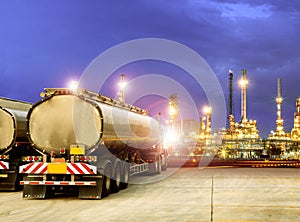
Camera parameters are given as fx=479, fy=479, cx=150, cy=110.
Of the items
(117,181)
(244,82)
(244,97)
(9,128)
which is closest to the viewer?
(117,181)

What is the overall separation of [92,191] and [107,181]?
43.1 inches

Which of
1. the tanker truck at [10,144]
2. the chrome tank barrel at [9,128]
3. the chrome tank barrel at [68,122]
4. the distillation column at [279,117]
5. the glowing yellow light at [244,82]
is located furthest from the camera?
the distillation column at [279,117]

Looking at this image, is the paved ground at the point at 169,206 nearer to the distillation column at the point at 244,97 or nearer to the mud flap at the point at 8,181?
the mud flap at the point at 8,181

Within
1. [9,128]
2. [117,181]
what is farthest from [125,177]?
[9,128]

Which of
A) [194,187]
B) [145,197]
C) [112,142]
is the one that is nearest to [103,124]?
[112,142]

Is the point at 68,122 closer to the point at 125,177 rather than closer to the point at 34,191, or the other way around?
the point at 34,191

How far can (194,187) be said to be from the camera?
20.8m

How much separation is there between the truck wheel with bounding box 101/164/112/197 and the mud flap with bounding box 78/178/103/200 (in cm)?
40

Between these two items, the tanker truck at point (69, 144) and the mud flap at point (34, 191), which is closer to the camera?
the tanker truck at point (69, 144)

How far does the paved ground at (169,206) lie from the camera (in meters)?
12.6

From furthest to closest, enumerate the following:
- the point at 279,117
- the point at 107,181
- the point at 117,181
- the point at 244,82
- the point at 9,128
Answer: the point at 279,117 < the point at 244,82 < the point at 9,128 < the point at 117,181 < the point at 107,181

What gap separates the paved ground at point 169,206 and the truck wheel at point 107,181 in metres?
0.30

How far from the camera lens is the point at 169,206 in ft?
48.0

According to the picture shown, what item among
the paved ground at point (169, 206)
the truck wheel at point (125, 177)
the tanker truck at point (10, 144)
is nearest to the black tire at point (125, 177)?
the truck wheel at point (125, 177)
